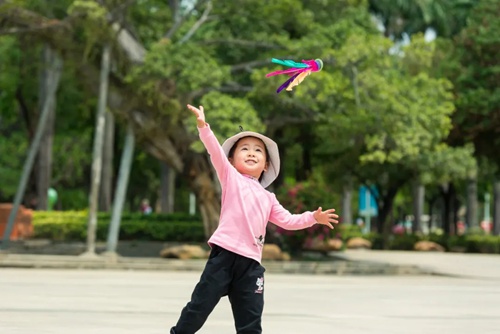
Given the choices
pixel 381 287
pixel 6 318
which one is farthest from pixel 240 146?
pixel 381 287

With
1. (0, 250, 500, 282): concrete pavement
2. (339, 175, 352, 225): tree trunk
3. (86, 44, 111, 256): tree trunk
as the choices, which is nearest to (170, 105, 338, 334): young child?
(0, 250, 500, 282): concrete pavement

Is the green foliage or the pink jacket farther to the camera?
the green foliage

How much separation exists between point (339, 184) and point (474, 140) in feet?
36.9

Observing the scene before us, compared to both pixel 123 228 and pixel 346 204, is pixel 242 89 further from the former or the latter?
pixel 346 204

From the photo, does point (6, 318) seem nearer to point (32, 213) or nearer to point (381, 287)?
point (381, 287)

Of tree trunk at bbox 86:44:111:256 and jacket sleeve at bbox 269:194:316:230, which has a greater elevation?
tree trunk at bbox 86:44:111:256

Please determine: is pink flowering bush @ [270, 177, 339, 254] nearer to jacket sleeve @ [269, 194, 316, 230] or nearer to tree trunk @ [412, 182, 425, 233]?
jacket sleeve @ [269, 194, 316, 230]

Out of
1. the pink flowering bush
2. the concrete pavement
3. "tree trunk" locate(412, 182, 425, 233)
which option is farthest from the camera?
"tree trunk" locate(412, 182, 425, 233)

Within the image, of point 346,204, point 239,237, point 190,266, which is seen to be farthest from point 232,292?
point 346,204

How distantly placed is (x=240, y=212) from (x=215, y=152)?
40 cm

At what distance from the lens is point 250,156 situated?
704 cm

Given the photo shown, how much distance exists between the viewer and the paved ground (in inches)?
406

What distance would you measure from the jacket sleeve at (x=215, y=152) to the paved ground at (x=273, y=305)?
3022 millimetres

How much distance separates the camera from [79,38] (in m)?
26.4
